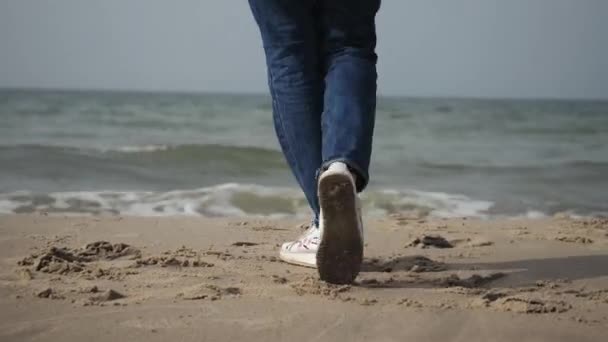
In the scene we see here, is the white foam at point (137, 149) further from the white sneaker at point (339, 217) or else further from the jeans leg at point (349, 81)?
the white sneaker at point (339, 217)

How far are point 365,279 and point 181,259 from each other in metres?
0.61

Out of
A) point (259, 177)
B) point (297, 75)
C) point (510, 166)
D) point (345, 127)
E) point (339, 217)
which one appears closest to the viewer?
point (339, 217)

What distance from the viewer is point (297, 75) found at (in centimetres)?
194

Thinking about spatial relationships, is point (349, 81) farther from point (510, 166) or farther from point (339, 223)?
point (510, 166)

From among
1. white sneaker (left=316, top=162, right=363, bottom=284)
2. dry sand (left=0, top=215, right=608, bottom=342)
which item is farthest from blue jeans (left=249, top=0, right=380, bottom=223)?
dry sand (left=0, top=215, right=608, bottom=342)

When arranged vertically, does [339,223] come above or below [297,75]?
below

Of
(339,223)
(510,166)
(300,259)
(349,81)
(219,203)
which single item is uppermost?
(349,81)

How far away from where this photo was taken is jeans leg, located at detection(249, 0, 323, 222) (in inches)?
75.3

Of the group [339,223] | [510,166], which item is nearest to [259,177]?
[510,166]

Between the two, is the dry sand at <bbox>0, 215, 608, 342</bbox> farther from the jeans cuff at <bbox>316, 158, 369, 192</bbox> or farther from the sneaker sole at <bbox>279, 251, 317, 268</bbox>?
the jeans cuff at <bbox>316, 158, 369, 192</bbox>

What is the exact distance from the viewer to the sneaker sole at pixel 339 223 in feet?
5.55

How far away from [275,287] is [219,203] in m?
2.34

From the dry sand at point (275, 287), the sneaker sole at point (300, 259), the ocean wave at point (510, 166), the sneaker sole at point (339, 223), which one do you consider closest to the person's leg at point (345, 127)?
the sneaker sole at point (339, 223)

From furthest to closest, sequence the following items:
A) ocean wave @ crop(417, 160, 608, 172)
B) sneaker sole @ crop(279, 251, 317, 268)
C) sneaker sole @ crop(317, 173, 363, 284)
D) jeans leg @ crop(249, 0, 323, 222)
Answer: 1. ocean wave @ crop(417, 160, 608, 172)
2. sneaker sole @ crop(279, 251, 317, 268)
3. jeans leg @ crop(249, 0, 323, 222)
4. sneaker sole @ crop(317, 173, 363, 284)
